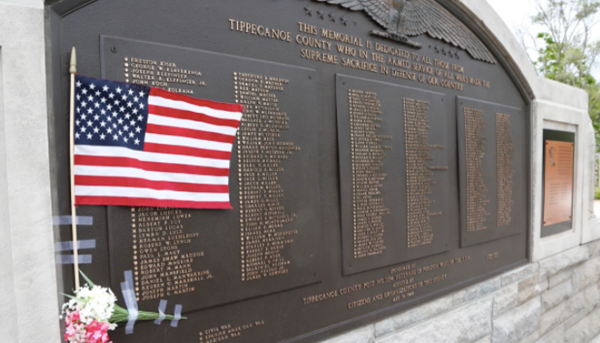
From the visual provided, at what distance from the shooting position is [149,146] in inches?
92.0

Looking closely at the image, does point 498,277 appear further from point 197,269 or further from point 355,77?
point 197,269

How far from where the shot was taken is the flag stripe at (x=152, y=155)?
2152 mm

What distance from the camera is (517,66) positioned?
5223mm

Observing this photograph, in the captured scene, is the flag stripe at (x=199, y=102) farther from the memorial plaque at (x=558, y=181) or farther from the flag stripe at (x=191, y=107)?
the memorial plaque at (x=558, y=181)

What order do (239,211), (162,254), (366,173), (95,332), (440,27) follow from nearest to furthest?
1. (95,332)
2. (162,254)
3. (239,211)
4. (366,173)
5. (440,27)

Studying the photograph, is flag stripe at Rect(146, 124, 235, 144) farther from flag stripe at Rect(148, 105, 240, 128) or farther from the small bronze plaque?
the small bronze plaque

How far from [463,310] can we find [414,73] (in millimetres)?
2767

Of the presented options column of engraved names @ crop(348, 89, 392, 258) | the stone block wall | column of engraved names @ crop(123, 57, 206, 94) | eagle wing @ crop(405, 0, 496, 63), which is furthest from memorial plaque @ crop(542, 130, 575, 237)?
column of engraved names @ crop(123, 57, 206, 94)

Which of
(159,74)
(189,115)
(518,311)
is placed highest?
(159,74)

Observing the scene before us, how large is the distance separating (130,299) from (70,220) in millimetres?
578

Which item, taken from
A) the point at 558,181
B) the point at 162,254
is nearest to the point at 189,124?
the point at 162,254

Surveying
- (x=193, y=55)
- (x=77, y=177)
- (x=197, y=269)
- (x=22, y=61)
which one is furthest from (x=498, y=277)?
(x=22, y=61)

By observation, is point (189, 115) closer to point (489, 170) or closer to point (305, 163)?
point (305, 163)

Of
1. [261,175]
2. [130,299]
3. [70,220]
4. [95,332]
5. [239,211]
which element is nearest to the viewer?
[95,332]
